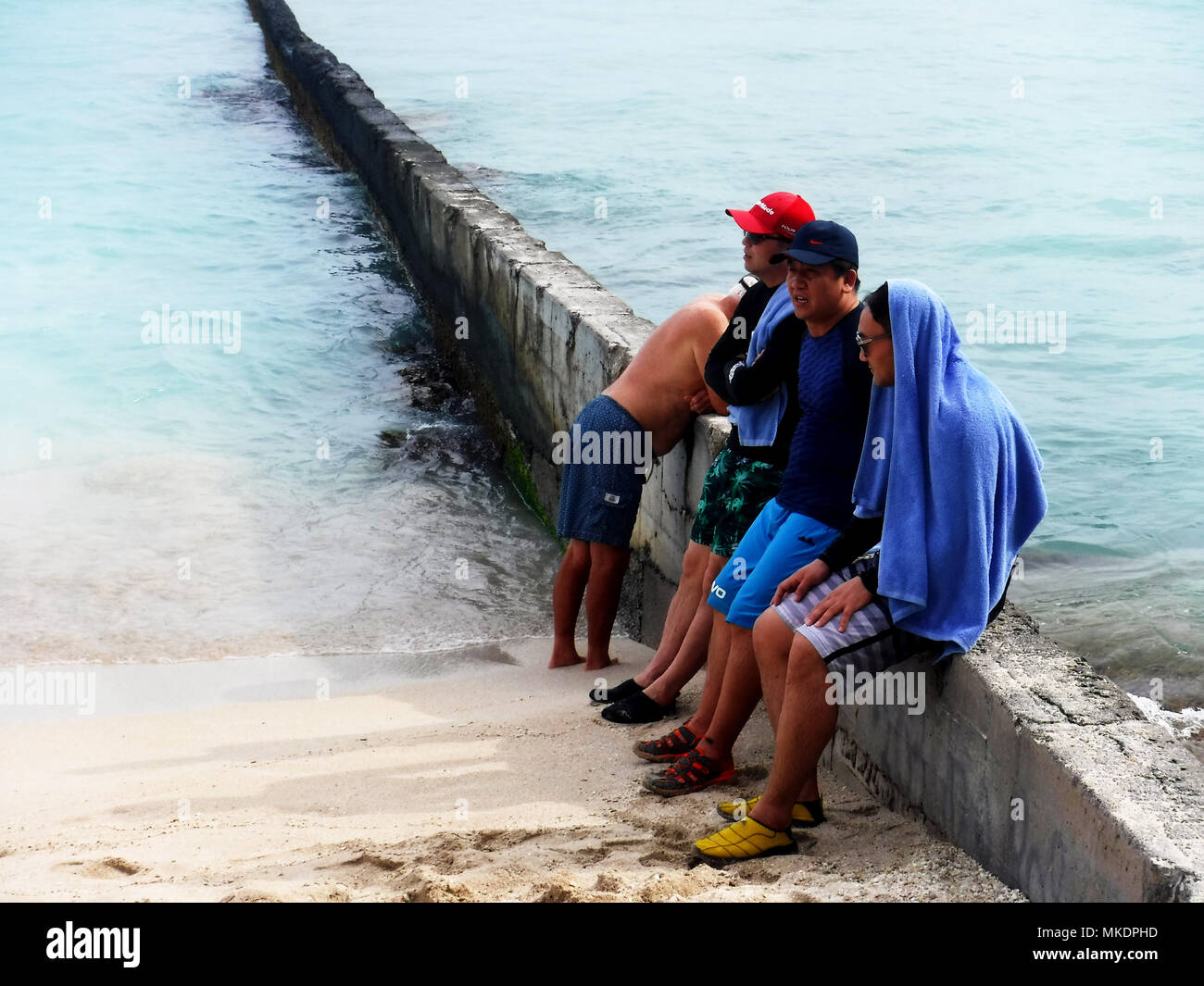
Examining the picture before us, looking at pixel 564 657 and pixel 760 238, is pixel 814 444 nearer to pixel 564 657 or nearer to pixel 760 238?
pixel 760 238

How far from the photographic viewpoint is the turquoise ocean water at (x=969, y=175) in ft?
29.3

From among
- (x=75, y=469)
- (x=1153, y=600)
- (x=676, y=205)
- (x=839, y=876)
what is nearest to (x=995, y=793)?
(x=839, y=876)

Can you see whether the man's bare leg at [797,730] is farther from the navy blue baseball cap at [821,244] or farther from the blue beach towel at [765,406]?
the navy blue baseball cap at [821,244]

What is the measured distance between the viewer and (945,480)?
3352mm

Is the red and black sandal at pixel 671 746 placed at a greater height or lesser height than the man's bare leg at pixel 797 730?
lesser

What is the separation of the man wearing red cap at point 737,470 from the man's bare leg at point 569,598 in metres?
0.75

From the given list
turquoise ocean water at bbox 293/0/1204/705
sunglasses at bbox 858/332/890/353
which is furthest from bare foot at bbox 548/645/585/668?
sunglasses at bbox 858/332/890/353

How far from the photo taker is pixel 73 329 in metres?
13.3

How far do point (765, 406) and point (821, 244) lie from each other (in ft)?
2.15

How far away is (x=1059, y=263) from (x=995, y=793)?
12.8 meters

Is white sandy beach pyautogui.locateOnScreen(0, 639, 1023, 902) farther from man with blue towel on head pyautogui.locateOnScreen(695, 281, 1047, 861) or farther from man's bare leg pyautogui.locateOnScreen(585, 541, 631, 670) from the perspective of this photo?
man with blue towel on head pyautogui.locateOnScreen(695, 281, 1047, 861)

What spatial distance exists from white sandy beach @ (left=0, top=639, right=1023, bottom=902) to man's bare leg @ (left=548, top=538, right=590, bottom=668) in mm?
140

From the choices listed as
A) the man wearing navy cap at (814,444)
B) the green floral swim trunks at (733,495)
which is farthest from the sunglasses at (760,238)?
the green floral swim trunks at (733,495)
